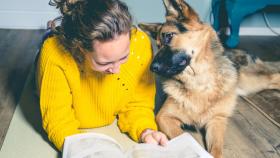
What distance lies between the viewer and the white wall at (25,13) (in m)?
3.54

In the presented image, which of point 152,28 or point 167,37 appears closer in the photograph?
point 167,37

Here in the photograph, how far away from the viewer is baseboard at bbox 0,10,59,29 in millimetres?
3582

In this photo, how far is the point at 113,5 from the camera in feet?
3.68

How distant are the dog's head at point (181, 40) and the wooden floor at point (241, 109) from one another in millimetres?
408

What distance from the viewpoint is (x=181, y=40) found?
1610 mm

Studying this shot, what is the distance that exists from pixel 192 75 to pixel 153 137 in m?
0.48

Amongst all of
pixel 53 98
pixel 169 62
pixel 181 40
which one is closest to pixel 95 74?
pixel 53 98

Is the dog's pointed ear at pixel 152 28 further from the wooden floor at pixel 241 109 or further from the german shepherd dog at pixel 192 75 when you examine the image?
the wooden floor at pixel 241 109

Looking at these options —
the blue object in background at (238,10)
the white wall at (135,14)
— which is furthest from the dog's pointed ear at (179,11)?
the white wall at (135,14)

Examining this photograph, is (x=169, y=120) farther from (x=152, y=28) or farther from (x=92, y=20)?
(x=92, y=20)

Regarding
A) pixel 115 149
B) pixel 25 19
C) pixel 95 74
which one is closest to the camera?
pixel 115 149

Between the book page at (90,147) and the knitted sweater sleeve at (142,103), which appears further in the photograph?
the knitted sweater sleeve at (142,103)

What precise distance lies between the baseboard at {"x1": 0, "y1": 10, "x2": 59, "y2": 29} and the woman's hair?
255cm

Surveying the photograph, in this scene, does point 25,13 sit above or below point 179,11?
below
